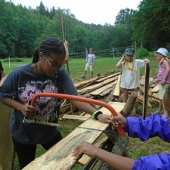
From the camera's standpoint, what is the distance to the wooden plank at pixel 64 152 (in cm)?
169

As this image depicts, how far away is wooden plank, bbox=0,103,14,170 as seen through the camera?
317cm

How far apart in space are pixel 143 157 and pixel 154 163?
0.09 meters

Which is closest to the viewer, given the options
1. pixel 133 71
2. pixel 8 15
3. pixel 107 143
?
pixel 107 143

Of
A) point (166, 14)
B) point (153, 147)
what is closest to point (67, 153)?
point (153, 147)

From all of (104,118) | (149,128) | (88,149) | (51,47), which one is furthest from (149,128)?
(51,47)

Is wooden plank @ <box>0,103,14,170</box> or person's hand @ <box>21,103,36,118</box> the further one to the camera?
wooden plank @ <box>0,103,14,170</box>

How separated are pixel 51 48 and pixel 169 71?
4.31 meters

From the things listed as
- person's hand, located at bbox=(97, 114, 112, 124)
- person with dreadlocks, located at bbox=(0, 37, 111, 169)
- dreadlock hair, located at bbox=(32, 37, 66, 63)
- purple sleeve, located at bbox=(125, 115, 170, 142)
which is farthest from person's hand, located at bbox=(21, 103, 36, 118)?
purple sleeve, located at bbox=(125, 115, 170, 142)

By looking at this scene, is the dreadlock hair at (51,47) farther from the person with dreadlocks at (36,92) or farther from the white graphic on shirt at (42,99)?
the white graphic on shirt at (42,99)

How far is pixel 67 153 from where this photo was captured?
192cm

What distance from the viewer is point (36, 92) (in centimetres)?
229

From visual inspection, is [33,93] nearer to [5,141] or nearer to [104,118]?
[104,118]

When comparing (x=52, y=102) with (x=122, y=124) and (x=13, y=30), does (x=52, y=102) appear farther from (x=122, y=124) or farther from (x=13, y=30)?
(x=13, y=30)

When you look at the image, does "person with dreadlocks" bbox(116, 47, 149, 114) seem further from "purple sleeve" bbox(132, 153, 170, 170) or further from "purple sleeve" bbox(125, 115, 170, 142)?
"purple sleeve" bbox(132, 153, 170, 170)
